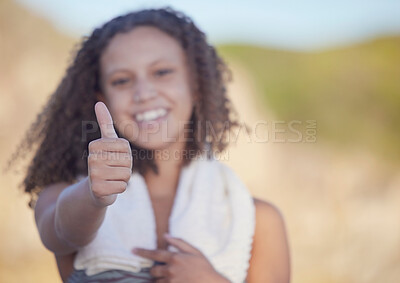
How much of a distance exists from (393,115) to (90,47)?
20.1 ft

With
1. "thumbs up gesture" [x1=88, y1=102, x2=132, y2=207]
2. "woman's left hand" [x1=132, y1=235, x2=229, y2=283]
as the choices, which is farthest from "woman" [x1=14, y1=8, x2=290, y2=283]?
"thumbs up gesture" [x1=88, y1=102, x2=132, y2=207]

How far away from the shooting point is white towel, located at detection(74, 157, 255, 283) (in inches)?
58.7

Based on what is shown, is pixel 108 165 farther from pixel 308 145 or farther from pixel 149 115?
pixel 308 145

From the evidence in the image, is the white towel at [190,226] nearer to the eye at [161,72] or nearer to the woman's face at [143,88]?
the woman's face at [143,88]

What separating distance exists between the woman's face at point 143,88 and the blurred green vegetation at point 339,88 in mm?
5661

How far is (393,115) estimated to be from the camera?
7.03 metres

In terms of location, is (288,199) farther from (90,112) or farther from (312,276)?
(90,112)

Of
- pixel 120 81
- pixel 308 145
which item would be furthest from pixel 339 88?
pixel 120 81

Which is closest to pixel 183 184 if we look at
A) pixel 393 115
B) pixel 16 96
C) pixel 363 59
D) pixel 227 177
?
pixel 227 177

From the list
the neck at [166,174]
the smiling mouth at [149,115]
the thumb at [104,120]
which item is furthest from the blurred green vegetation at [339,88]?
the thumb at [104,120]

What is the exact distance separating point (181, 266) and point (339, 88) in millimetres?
6360

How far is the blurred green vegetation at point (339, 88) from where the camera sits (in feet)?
23.0

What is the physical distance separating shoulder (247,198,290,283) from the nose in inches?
20.8

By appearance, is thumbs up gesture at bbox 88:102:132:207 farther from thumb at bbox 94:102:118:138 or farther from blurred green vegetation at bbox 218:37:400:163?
blurred green vegetation at bbox 218:37:400:163
